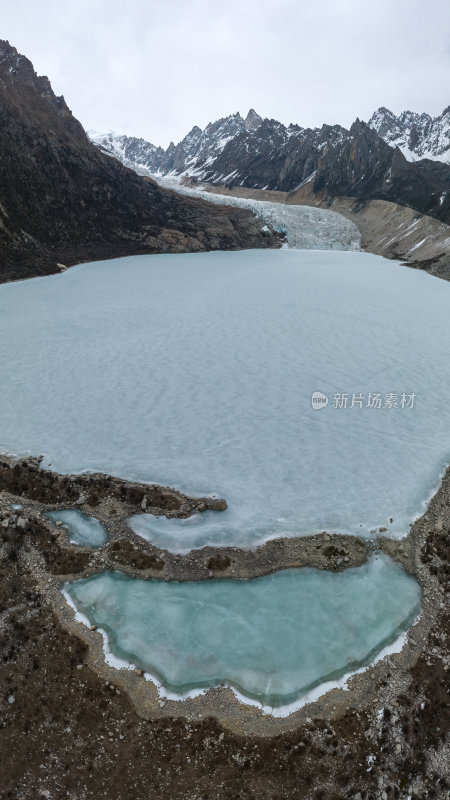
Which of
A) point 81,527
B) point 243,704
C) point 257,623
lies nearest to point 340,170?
point 81,527

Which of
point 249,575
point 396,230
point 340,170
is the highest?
point 340,170

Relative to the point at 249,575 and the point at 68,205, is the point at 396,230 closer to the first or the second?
the point at 68,205

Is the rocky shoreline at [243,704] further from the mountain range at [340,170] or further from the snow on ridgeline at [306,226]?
the snow on ridgeline at [306,226]

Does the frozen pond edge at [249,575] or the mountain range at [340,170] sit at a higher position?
the mountain range at [340,170]

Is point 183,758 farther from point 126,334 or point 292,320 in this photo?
point 292,320

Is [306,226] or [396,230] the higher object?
[396,230]

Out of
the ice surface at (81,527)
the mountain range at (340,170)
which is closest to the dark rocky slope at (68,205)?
the mountain range at (340,170)
